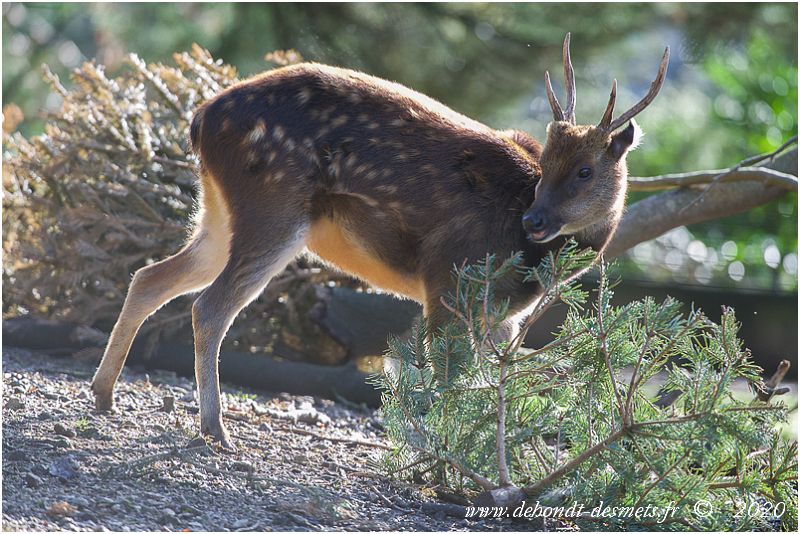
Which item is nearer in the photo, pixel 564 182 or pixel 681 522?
pixel 681 522

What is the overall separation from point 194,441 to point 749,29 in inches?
347

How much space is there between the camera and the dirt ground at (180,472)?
4.16m

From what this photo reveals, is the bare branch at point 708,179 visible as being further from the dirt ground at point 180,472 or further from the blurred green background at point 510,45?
the blurred green background at point 510,45

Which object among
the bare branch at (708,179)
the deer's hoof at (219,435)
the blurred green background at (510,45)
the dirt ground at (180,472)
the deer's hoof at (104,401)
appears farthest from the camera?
the blurred green background at (510,45)

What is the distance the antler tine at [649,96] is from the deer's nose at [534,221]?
0.59 m

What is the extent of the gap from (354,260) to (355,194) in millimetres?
438

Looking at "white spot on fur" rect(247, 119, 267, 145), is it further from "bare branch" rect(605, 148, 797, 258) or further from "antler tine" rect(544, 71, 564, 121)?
"bare branch" rect(605, 148, 797, 258)

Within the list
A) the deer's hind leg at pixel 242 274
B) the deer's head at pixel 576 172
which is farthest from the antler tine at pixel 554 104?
the deer's hind leg at pixel 242 274

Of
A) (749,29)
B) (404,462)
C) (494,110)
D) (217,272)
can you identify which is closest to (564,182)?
(404,462)

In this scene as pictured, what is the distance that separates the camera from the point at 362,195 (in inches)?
215

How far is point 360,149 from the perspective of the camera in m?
5.45

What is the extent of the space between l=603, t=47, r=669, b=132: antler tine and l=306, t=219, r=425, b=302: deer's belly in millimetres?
1306

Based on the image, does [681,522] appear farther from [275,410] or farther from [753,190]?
[753,190]

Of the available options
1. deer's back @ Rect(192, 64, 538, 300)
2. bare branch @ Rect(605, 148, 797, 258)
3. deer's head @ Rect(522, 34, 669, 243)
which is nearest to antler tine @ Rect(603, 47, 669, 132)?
deer's head @ Rect(522, 34, 669, 243)
